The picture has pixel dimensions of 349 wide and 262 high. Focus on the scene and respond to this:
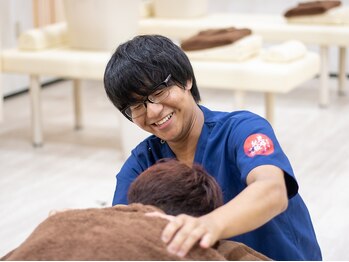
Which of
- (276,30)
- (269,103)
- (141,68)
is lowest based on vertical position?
(269,103)

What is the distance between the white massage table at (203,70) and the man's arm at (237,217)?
2.17 m

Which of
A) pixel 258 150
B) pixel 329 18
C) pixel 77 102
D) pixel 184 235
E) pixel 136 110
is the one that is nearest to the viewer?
pixel 184 235

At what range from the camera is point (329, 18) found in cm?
454

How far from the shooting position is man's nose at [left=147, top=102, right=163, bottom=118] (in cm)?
153

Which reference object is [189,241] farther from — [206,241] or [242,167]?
[242,167]

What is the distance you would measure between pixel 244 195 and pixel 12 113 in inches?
147

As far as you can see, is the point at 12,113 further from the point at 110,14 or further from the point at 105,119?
the point at 110,14

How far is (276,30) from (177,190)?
3397 mm

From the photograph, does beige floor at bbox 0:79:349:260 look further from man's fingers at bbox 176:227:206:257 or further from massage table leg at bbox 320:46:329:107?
man's fingers at bbox 176:227:206:257

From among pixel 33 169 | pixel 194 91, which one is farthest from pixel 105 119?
pixel 194 91

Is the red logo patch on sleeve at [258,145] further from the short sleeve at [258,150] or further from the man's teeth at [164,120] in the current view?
the man's teeth at [164,120]

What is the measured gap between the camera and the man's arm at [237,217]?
1149mm

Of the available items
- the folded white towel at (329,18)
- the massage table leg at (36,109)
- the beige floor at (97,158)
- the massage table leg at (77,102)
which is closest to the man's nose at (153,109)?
the beige floor at (97,158)

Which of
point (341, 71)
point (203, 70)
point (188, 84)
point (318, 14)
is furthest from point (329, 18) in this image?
point (188, 84)
